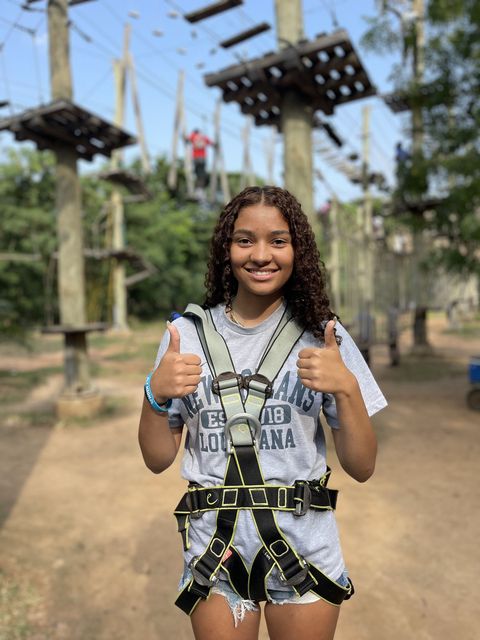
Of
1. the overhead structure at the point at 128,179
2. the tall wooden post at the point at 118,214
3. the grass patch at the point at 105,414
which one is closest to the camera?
the grass patch at the point at 105,414

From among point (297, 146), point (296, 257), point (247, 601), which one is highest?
point (297, 146)

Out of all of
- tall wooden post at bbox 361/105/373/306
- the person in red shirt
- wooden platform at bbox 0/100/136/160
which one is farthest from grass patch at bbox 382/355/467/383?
the person in red shirt

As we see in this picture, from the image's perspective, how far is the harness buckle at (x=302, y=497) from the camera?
144 centimetres

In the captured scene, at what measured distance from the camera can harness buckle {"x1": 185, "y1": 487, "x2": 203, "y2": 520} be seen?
4.83 ft

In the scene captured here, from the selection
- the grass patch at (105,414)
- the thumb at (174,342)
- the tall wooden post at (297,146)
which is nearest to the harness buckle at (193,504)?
the thumb at (174,342)

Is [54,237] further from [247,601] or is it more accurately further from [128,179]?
[247,601]

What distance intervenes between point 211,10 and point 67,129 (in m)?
2.81

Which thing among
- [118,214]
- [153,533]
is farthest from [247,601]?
[118,214]

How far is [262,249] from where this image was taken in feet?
4.92

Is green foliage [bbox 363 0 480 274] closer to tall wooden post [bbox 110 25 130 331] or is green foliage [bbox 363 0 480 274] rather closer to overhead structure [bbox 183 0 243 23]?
overhead structure [bbox 183 0 243 23]

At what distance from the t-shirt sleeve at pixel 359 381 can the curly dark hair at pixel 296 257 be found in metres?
0.04

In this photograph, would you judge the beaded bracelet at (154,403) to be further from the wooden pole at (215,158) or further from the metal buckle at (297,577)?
the wooden pole at (215,158)

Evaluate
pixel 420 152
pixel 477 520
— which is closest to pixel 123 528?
pixel 477 520

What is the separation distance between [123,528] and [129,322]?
942 inches
